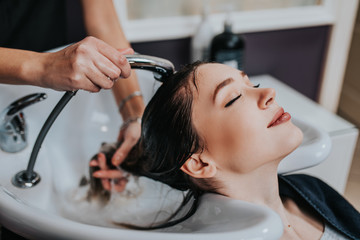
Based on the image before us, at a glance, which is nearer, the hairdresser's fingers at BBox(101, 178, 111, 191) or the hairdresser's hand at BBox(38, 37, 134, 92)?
the hairdresser's hand at BBox(38, 37, 134, 92)

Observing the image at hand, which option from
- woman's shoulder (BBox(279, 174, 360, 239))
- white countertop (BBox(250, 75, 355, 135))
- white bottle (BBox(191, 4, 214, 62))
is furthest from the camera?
white bottle (BBox(191, 4, 214, 62))

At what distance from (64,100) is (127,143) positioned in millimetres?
359

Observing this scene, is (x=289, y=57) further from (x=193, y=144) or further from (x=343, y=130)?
(x=193, y=144)

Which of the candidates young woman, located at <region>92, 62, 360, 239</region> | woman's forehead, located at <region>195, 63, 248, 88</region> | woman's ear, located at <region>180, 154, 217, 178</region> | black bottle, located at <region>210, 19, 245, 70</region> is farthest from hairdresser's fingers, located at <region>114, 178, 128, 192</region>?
black bottle, located at <region>210, 19, 245, 70</region>

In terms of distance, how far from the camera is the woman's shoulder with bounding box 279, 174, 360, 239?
929mm

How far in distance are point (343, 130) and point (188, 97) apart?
2.90 feet

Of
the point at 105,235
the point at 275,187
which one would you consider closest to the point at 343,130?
the point at 275,187

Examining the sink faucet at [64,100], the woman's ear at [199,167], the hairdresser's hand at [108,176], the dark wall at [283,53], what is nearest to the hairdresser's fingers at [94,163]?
the hairdresser's hand at [108,176]

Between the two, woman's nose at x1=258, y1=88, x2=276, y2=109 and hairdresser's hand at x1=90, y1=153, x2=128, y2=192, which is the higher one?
woman's nose at x1=258, y1=88, x2=276, y2=109

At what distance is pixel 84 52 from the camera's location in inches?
25.2

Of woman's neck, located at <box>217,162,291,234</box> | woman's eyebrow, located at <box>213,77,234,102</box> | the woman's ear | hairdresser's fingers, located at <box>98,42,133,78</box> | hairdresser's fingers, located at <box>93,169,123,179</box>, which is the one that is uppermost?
hairdresser's fingers, located at <box>98,42,133,78</box>

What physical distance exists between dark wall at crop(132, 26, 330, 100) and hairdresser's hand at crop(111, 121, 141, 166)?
689 mm

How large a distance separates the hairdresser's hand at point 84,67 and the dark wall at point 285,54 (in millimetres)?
1026

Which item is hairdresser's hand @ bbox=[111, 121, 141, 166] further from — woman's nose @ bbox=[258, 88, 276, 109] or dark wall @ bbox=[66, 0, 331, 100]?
dark wall @ bbox=[66, 0, 331, 100]
